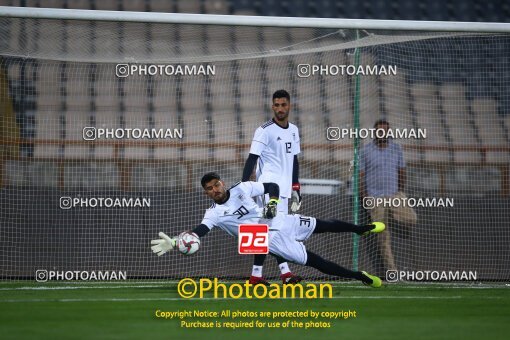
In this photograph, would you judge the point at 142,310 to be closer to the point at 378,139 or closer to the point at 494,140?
the point at 378,139

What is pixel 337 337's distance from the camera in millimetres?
5773

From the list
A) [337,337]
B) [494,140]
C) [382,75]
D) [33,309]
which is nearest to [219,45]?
[382,75]

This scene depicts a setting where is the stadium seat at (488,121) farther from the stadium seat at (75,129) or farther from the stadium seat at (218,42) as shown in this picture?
the stadium seat at (75,129)

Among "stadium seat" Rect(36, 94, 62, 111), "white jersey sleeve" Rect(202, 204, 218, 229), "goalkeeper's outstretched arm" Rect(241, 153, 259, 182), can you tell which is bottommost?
"white jersey sleeve" Rect(202, 204, 218, 229)

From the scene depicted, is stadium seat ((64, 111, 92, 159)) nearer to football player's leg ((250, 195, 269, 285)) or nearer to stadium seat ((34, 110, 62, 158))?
stadium seat ((34, 110, 62, 158))

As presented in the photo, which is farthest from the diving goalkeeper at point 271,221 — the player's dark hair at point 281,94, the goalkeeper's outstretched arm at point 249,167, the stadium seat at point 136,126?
the stadium seat at point 136,126

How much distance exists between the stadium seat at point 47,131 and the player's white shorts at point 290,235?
9.38 feet

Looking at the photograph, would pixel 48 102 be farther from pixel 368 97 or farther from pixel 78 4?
pixel 78 4

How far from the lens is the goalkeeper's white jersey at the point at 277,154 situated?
9.53 meters

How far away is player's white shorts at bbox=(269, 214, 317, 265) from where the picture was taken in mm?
8969

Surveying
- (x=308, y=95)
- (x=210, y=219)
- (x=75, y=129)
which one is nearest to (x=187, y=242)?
(x=210, y=219)

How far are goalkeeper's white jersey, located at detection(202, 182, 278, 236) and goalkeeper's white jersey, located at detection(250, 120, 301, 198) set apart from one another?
19.0 inches

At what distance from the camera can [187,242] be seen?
8.70 metres

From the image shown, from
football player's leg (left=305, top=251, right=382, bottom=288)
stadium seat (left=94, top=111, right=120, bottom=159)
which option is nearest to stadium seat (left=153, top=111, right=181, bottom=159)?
stadium seat (left=94, top=111, right=120, bottom=159)
